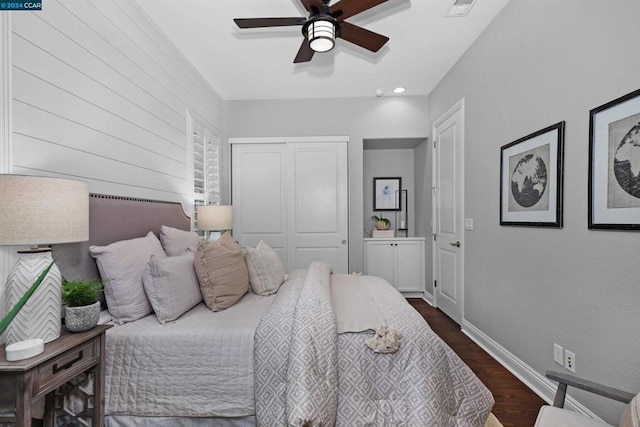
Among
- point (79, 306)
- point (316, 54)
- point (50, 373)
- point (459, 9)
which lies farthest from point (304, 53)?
point (50, 373)

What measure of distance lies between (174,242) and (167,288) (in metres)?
0.71

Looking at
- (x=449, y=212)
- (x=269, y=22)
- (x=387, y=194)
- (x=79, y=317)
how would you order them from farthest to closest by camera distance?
(x=387, y=194) → (x=449, y=212) → (x=269, y=22) → (x=79, y=317)

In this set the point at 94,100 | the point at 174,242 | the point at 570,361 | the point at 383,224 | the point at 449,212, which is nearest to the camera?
the point at 570,361

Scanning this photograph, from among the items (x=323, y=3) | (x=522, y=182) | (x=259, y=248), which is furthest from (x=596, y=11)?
(x=259, y=248)

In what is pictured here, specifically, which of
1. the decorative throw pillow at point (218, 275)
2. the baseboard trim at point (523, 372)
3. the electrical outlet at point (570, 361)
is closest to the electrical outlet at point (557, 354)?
the electrical outlet at point (570, 361)

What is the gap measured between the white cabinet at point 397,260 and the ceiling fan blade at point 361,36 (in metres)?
2.65

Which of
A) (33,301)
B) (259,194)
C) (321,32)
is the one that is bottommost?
(33,301)

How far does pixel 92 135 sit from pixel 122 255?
0.79m

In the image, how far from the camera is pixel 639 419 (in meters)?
1.01

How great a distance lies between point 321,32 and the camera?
196 cm

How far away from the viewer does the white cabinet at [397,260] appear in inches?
171

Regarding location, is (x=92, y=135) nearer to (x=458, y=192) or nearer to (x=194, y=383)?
(x=194, y=383)

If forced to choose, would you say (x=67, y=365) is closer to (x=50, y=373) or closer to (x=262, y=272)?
(x=50, y=373)

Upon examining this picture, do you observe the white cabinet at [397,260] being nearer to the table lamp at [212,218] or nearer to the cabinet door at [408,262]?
the cabinet door at [408,262]
